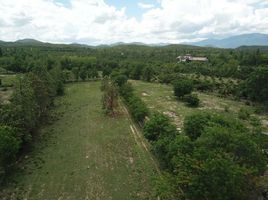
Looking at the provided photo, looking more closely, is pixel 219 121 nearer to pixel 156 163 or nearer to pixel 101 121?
pixel 156 163

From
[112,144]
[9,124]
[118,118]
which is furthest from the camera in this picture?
[118,118]

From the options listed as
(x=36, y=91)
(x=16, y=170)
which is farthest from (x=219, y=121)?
(x=36, y=91)

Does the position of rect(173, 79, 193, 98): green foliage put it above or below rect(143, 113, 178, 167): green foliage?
below

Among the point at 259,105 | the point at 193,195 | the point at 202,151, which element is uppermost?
the point at 202,151

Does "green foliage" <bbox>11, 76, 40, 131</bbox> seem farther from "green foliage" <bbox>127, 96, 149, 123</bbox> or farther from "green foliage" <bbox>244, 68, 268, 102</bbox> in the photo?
"green foliage" <bbox>244, 68, 268, 102</bbox>

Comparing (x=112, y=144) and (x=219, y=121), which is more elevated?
(x=219, y=121)

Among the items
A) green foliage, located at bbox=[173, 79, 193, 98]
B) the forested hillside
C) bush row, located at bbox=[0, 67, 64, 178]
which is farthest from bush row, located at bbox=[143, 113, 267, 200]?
green foliage, located at bbox=[173, 79, 193, 98]

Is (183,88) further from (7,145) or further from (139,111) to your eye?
(7,145)
